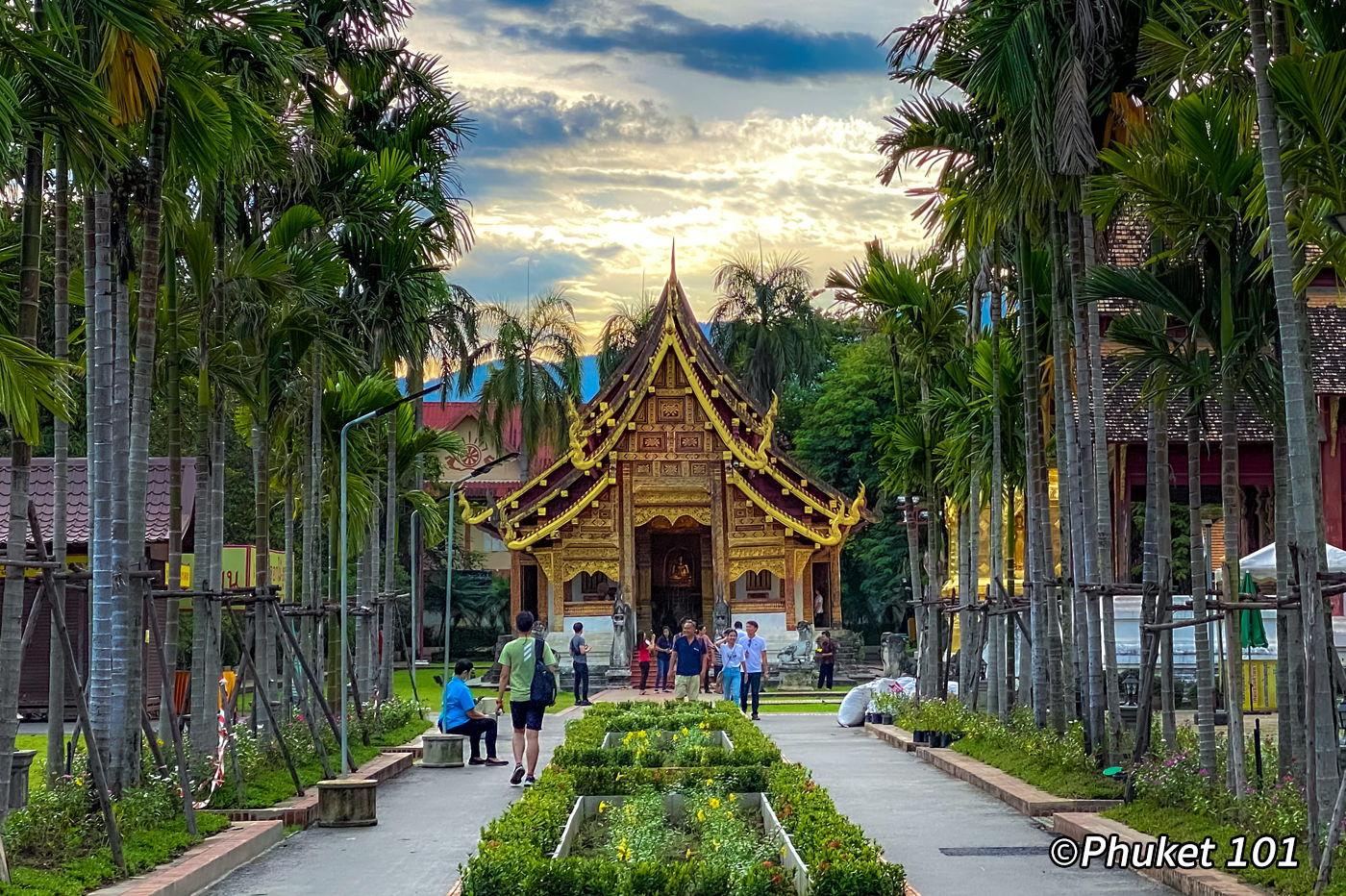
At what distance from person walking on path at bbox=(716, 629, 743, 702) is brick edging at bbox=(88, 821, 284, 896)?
1459 centimetres

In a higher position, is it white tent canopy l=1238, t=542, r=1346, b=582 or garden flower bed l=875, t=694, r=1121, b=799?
white tent canopy l=1238, t=542, r=1346, b=582

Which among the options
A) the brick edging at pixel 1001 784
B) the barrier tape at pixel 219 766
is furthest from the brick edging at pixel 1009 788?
the barrier tape at pixel 219 766

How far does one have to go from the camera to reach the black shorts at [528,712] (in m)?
15.8

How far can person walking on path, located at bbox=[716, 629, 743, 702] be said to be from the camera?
26.6 metres

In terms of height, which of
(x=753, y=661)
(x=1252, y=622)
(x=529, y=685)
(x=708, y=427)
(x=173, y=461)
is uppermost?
(x=708, y=427)

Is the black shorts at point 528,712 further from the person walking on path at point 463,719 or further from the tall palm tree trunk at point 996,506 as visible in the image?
the tall palm tree trunk at point 996,506

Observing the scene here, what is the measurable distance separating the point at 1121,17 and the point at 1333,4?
3.67 meters

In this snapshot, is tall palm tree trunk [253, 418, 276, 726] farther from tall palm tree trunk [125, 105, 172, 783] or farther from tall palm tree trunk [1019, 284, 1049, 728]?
tall palm tree trunk [1019, 284, 1049, 728]

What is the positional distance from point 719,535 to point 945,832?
28477 millimetres

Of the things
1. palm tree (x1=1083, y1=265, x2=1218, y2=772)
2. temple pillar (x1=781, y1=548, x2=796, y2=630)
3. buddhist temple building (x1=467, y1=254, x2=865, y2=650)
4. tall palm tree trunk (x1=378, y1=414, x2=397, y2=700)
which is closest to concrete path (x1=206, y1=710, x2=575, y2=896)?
palm tree (x1=1083, y1=265, x2=1218, y2=772)

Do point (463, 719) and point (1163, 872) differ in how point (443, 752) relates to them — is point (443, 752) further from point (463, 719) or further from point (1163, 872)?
point (1163, 872)

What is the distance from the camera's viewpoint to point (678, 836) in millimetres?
11109

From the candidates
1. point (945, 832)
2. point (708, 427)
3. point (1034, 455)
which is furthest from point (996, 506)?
point (708, 427)

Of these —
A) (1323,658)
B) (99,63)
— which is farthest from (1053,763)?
(99,63)
